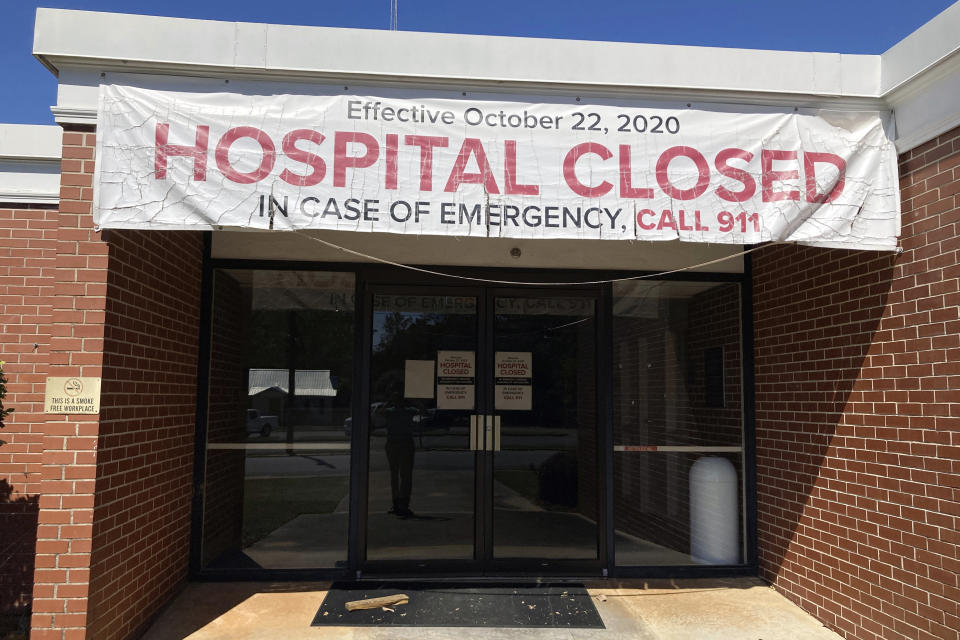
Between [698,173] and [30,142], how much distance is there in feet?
17.7

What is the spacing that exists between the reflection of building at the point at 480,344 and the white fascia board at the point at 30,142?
0.11 feet

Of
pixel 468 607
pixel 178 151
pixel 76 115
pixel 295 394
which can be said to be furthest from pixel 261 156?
pixel 468 607

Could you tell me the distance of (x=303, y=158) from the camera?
4.32m

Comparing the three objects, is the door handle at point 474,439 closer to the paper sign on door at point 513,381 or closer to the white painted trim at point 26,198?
the paper sign on door at point 513,381

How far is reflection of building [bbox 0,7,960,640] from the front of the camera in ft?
13.8

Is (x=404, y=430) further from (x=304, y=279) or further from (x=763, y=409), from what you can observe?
(x=763, y=409)

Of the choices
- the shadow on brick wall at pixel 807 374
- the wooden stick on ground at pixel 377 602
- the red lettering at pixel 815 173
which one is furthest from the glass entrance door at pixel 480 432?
the red lettering at pixel 815 173

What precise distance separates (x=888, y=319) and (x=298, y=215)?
4025 mm

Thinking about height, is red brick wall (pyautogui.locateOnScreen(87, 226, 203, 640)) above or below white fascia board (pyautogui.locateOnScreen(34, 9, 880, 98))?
below

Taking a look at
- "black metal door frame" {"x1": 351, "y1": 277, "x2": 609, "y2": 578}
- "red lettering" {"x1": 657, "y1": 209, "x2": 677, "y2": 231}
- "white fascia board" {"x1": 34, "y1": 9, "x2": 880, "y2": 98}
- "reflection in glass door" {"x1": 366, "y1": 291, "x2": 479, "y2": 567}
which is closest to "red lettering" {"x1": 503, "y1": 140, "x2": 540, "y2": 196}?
"white fascia board" {"x1": 34, "y1": 9, "x2": 880, "y2": 98}

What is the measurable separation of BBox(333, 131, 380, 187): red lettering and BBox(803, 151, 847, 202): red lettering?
2.95 m

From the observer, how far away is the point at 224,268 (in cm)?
596

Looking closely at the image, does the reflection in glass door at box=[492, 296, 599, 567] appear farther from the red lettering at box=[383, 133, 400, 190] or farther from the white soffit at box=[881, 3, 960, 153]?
the white soffit at box=[881, 3, 960, 153]

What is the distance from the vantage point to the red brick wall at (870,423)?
4.07 meters
